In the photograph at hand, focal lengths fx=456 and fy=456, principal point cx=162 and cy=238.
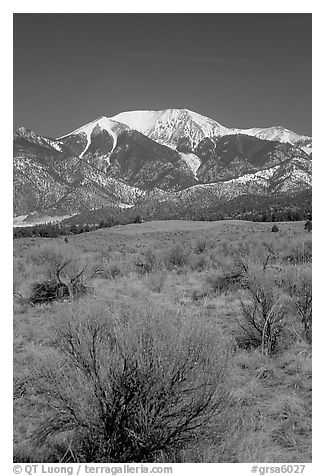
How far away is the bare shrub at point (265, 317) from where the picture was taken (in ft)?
24.8

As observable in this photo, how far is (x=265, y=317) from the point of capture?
25.6ft

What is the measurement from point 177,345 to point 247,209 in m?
85.3

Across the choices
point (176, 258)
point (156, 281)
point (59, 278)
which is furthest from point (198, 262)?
point (59, 278)

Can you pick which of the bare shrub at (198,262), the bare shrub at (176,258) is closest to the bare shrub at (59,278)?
the bare shrub at (176,258)

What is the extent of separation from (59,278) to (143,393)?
8835mm

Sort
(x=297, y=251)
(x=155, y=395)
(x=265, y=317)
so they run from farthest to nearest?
(x=297, y=251) < (x=265, y=317) < (x=155, y=395)

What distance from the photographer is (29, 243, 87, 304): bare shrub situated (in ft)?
39.1

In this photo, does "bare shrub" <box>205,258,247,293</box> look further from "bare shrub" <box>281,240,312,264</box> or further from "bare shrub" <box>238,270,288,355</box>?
"bare shrub" <box>238,270,288,355</box>

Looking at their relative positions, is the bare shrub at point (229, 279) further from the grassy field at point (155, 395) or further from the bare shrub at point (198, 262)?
the grassy field at point (155, 395)

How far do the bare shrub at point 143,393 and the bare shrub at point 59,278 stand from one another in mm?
7361

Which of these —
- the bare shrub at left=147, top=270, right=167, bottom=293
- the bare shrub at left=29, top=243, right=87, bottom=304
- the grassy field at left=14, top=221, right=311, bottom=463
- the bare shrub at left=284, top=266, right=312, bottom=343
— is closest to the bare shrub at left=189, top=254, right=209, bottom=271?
the bare shrub at left=147, top=270, right=167, bottom=293

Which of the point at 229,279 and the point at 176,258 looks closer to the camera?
the point at 229,279

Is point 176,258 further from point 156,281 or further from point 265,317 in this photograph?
point 265,317

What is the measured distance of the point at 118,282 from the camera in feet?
46.3
